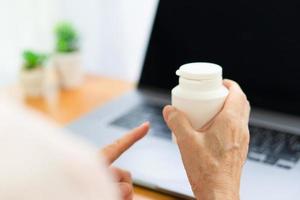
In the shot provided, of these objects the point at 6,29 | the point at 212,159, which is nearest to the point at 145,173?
the point at 212,159

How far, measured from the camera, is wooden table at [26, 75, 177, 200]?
1.17m

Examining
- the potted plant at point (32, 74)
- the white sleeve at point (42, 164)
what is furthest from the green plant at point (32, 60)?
the white sleeve at point (42, 164)

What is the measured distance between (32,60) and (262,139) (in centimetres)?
66

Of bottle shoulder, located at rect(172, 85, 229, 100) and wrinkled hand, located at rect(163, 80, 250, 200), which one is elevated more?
bottle shoulder, located at rect(172, 85, 229, 100)

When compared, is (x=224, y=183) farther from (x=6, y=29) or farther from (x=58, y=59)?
(x=6, y=29)

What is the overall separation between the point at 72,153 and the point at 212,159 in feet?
1.12

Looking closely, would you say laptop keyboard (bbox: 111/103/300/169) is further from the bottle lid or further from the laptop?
the bottle lid

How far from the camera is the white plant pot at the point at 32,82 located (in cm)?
128

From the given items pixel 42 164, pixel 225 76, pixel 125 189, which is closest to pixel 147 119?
pixel 225 76

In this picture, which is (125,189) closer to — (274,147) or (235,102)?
(235,102)

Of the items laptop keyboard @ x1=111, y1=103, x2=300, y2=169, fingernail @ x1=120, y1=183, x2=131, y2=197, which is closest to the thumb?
fingernail @ x1=120, y1=183, x2=131, y2=197

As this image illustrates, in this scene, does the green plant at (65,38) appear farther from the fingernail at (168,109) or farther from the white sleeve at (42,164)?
the white sleeve at (42,164)

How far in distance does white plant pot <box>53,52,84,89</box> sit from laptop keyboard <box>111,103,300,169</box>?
11.7 inches

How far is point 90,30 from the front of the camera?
74.5 inches
